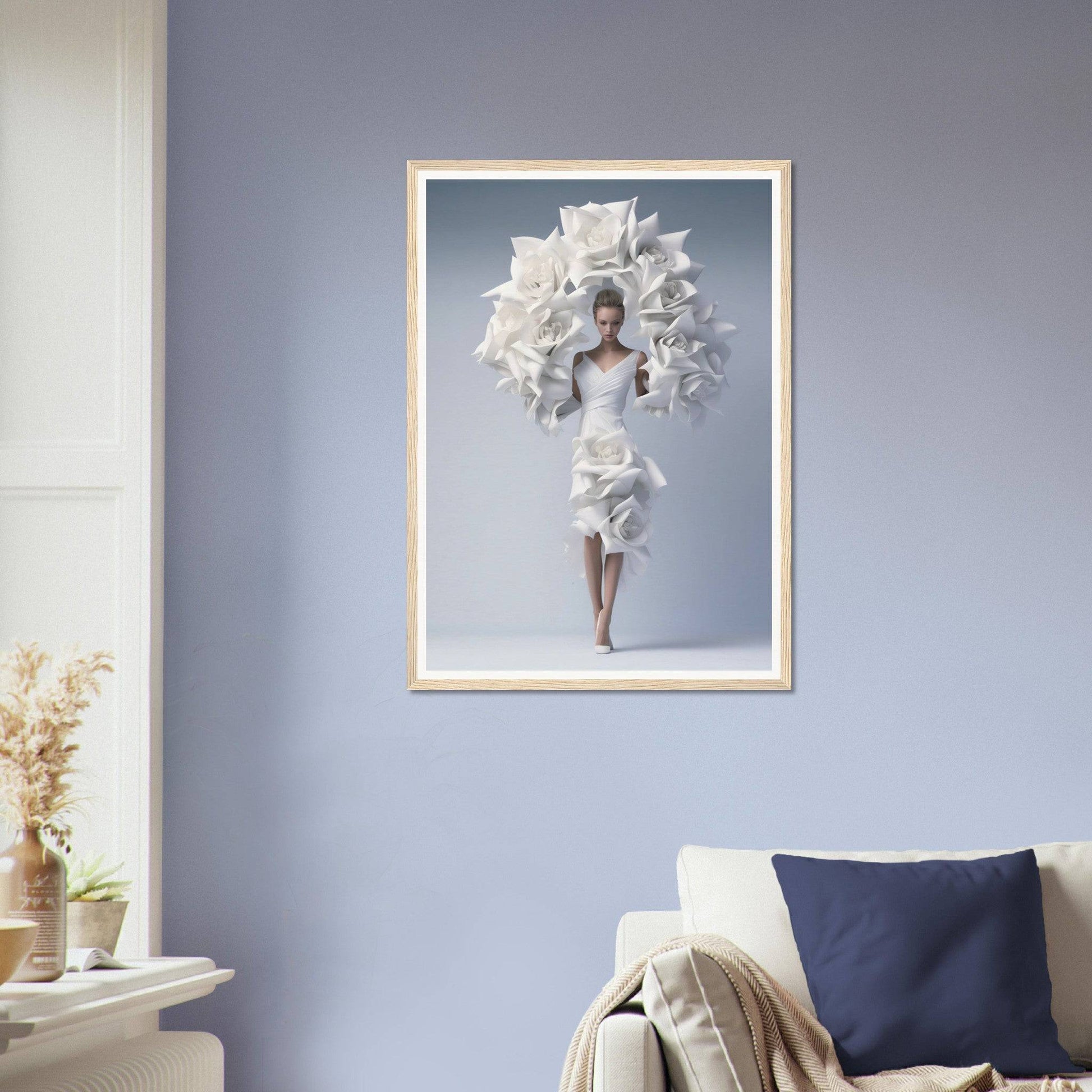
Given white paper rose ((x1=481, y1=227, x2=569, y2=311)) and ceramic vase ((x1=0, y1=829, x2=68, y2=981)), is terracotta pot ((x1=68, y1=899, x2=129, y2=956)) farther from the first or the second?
white paper rose ((x1=481, y1=227, x2=569, y2=311))

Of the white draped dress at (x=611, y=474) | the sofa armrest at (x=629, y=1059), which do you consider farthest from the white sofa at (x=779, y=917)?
the white draped dress at (x=611, y=474)

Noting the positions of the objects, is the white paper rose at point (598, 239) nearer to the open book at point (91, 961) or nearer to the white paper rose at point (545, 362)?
the white paper rose at point (545, 362)

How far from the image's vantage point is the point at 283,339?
273 cm

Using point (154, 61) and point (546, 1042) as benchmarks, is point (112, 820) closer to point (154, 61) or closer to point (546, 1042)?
point (546, 1042)

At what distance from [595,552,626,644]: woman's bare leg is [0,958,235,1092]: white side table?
1.15 meters

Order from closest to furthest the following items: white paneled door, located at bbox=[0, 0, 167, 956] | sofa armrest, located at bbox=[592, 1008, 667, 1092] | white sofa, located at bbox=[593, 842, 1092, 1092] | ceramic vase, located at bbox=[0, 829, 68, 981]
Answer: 1. sofa armrest, located at bbox=[592, 1008, 667, 1092]
2. ceramic vase, located at bbox=[0, 829, 68, 981]
3. white sofa, located at bbox=[593, 842, 1092, 1092]
4. white paneled door, located at bbox=[0, 0, 167, 956]

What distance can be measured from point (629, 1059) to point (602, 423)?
1458 millimetres

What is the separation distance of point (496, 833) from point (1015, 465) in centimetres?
153

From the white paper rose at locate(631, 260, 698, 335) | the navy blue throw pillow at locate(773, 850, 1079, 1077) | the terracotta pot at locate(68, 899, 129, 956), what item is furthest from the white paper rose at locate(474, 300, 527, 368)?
the terracotta pot at locate(68, 899, 129, 956)

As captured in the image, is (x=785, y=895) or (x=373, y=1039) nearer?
(x=785, y=895)

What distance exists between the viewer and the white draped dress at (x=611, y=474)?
268cm

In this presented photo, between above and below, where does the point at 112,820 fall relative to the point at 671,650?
below

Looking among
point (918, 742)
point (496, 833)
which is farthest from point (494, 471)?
point (918, 742)

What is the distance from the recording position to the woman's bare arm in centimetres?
271
